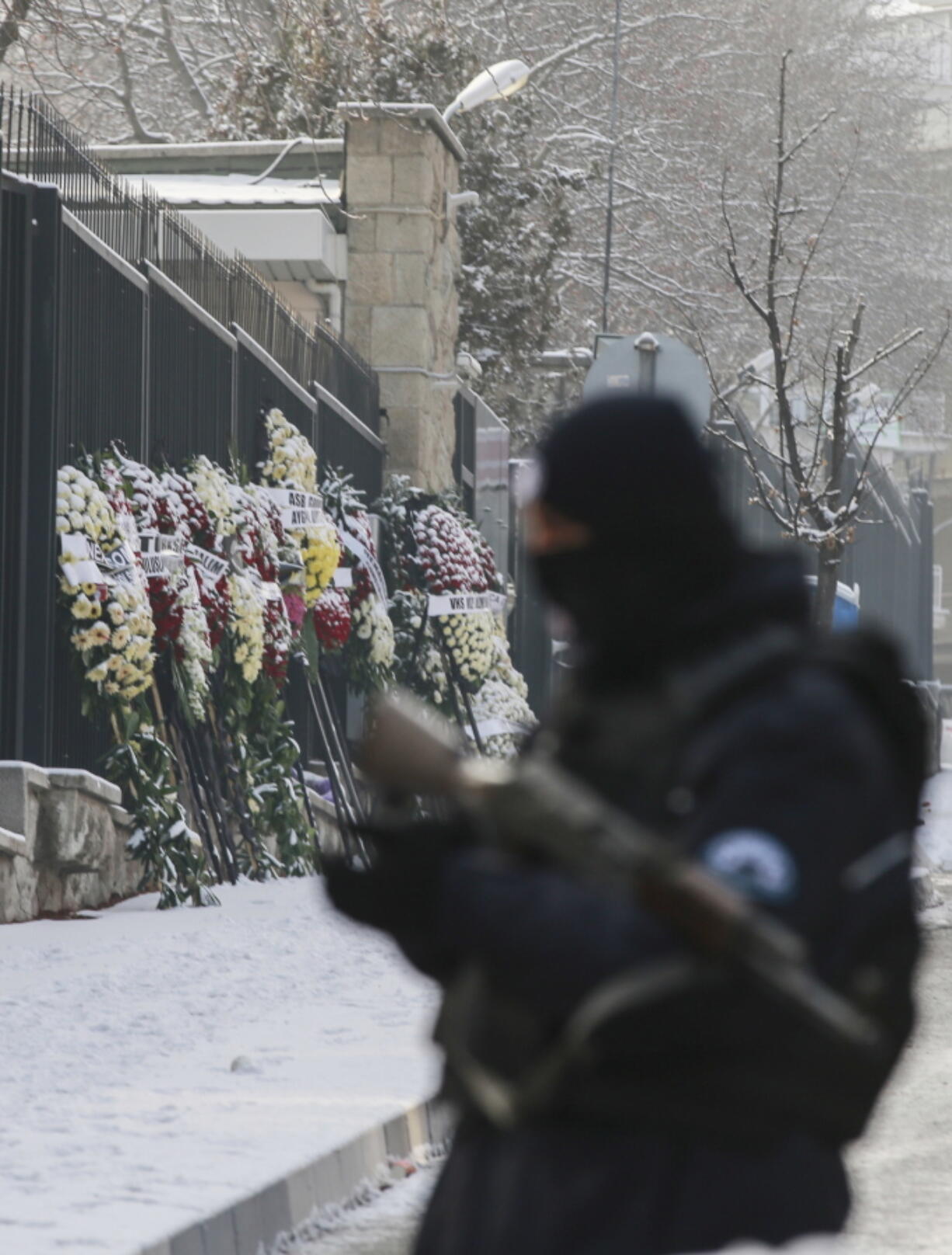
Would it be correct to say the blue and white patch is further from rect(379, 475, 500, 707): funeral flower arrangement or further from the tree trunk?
the tree trunk

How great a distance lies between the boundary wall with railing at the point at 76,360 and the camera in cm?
1191

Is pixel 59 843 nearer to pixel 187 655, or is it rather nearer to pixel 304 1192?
pixel 187 655

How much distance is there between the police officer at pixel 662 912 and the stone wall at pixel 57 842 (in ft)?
28.8

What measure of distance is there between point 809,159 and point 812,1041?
48367 mm

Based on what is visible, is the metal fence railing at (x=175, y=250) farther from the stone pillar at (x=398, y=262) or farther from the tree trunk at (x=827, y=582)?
the tree trunk at (x=827, y=582)

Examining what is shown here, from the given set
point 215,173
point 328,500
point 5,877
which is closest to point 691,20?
point 215,173

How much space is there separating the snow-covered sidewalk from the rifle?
9.90ft

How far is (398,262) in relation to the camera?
69.9 feet

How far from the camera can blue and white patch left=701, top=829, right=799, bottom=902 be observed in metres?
2.27

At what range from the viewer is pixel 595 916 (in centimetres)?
231

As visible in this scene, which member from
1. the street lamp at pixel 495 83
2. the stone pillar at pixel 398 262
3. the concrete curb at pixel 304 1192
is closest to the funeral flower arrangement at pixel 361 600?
the stone pillar at pixel 398 262

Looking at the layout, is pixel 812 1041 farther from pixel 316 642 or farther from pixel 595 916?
pixel 316 642

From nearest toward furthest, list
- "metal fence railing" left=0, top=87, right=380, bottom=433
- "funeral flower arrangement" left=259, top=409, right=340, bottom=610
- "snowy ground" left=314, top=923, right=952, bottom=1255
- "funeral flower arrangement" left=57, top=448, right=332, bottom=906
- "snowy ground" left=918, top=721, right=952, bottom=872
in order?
"snowy ground" left=314, top=923, right=952, bottom=1255
"funeral flower arrangement" left=57, top=448, right=332, bottom=906
"metal fence railing" left=0, top=87, right=380, bottom=433
"funeral flower arrangement" left=259, top=409, right=340, bottom=610
"snowy ground" left=918, top=721, right=952, bottom=872

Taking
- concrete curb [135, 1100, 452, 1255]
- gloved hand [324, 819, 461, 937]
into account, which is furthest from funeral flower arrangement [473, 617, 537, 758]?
gloved hand [324, 819, 461, 937]
